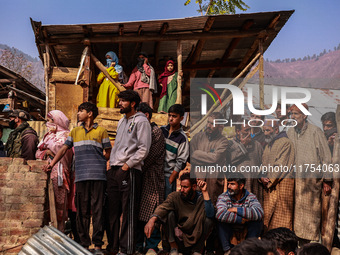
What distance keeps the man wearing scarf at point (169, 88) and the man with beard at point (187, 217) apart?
405cm

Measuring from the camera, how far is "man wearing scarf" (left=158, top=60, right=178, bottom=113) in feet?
28.6

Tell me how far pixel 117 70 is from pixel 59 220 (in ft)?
15.3

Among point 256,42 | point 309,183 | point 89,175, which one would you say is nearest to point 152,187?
point 89,175

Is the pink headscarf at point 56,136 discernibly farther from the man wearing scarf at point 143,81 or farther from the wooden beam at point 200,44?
the wooden beam at point 200,44

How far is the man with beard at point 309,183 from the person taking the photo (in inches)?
197

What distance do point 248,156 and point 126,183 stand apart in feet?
6.14

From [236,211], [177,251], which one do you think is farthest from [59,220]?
[236,211]

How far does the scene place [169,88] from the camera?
8758 mm

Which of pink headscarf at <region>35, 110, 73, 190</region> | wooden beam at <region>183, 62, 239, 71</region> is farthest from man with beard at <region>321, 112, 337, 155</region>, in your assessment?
wooden beam at <region>183, 62, 239, 71</region>

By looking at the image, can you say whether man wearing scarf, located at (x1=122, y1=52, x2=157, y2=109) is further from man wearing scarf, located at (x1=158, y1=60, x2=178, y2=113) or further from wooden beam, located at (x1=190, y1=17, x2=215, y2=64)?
wooden beam, located at (x1=190, y1=17, x2=215, y2=64)

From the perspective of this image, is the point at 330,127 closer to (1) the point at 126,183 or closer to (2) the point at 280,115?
(2) the point at 280,115

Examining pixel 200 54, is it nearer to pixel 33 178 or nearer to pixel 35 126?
pixel 35 126

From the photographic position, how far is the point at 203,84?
1262 cm

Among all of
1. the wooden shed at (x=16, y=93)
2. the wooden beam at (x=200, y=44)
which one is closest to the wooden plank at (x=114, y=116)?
the wooden beam at (x=200, y=44)
